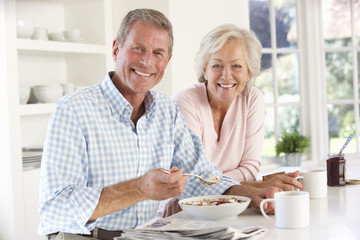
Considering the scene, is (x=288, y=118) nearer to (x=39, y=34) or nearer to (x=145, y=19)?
(x=39, y=34)

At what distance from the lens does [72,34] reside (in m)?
4.08

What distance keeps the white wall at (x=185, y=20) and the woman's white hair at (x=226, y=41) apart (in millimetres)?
1574

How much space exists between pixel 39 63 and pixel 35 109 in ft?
1.84

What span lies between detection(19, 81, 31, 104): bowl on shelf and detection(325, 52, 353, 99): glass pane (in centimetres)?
280

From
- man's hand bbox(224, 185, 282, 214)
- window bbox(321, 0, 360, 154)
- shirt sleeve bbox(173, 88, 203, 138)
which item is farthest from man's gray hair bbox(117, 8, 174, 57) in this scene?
window bbox(321, 0, 360, 154)

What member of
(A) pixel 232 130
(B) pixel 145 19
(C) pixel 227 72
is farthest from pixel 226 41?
(B) pixel 145 19

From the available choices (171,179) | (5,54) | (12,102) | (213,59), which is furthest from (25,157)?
(171,179)

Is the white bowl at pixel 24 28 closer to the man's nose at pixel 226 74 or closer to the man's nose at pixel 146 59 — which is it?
the man's nose at pixel 226 74

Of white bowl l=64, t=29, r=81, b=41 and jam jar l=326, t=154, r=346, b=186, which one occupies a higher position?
white bowl l=64, t=29, r=81, b=41

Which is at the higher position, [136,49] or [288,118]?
[136,49]

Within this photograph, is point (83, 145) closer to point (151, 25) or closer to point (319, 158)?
point (151, 25)

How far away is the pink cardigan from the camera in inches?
97.0

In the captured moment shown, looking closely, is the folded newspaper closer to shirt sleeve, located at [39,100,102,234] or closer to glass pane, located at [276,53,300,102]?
shirt sleeve, located at [39,100,102,234]

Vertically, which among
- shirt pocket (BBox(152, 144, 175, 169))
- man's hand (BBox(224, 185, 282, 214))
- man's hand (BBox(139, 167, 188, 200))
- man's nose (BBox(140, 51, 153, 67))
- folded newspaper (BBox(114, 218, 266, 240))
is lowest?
folded newspaper (BBox(114, 218, 266, 240))
